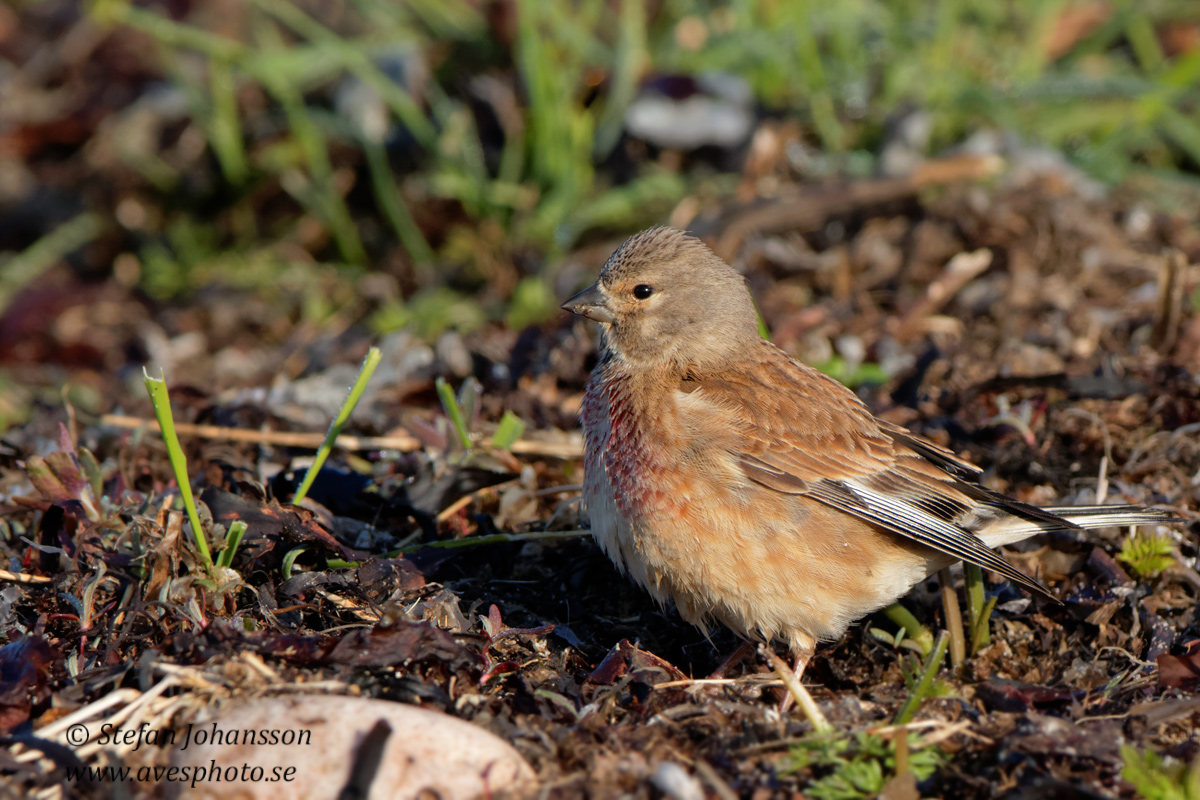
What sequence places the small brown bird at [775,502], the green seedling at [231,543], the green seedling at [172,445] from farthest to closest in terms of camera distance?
the small brown bird at [775,502] < the green seedling at [231,543] < the green seedling at [172,445]

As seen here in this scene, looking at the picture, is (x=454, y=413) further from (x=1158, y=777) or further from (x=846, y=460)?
(x=1158, y=777)

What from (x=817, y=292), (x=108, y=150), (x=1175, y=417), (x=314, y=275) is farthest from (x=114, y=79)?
(x=1175, y=417)

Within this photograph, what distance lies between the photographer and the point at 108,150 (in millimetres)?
7789

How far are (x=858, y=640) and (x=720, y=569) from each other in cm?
74

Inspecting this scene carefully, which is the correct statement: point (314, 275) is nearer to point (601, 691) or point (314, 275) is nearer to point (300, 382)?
point (300, 382)

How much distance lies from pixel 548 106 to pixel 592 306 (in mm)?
2772

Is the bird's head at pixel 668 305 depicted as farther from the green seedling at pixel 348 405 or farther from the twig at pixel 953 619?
the twig at pixel 953 619

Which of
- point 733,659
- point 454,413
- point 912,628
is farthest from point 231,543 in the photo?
point 912,628

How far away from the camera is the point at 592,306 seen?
13.8 ft

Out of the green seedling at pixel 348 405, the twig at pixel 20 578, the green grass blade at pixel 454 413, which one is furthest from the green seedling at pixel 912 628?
the twig at pixel 20 578

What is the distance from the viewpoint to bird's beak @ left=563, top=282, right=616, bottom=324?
13.7 ft

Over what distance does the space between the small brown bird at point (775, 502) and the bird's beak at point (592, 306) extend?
0.24 meters

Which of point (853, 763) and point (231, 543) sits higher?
point (231, 543)

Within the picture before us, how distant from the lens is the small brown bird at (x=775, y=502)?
3.56 m
